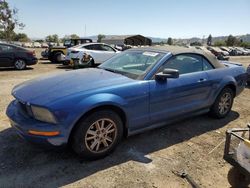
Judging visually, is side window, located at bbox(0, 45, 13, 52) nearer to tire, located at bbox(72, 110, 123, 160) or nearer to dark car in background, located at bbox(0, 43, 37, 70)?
dark car in background, located at bbox(0, 43, 37, 70)

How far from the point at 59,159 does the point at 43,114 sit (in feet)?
2.53

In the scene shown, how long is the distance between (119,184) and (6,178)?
1354mm

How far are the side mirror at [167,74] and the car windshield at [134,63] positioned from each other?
22cm

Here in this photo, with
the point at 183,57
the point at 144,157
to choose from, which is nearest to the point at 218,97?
the point at 183,57

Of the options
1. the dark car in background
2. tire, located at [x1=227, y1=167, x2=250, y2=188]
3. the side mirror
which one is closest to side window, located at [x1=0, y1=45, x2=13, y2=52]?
the dark car in background

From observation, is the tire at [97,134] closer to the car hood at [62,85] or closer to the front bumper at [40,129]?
the front bumper at [40,129]

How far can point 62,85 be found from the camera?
11.7 feet

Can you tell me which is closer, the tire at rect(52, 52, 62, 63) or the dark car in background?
the dark car in background

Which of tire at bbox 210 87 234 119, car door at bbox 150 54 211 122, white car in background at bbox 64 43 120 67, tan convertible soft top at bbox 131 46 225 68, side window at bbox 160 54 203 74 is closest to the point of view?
car door at bbox 150 54 211 122

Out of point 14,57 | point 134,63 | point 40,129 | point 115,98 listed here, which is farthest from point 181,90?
point 14,57

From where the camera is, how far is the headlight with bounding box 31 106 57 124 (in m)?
3.08

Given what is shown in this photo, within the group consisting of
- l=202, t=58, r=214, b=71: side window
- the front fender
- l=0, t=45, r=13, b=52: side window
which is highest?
l=0, t=45, r=13, b=52: side window

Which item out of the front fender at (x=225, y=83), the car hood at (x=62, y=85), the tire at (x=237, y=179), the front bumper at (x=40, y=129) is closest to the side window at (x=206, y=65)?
the front fender at (x=225, y=83)

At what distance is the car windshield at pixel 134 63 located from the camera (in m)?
4.04
